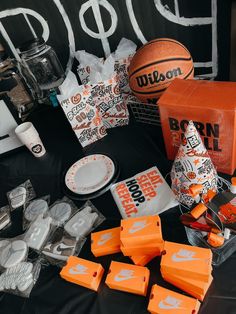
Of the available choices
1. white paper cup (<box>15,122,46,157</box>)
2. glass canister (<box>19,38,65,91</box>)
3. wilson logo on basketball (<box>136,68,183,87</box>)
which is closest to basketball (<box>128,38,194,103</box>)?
wilson logo on basketball (<box>136,68,183,87</box>)

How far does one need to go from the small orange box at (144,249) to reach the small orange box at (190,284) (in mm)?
47

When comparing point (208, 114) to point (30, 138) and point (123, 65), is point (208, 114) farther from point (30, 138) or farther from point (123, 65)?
point (30, 138)

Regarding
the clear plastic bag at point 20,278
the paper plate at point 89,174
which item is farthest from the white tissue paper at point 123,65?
the clear plastic bag at point 20,278

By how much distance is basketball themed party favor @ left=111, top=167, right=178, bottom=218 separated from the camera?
0.66 m

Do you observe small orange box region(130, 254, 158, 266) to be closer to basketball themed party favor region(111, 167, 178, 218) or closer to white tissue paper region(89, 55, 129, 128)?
basketball themed party favor region(111, 167, 178, 218)

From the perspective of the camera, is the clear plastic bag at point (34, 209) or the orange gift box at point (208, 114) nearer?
the orange gift box at point (208, 114)

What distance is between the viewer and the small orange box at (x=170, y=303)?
468 mm

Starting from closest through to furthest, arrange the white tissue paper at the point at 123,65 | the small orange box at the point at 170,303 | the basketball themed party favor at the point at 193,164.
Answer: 1. the small orange box at the point at 170,303
2. the basketball themed party favor at the point at 193,164
3. the white tissue paper at the point at 123,65

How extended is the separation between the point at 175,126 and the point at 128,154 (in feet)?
0.70

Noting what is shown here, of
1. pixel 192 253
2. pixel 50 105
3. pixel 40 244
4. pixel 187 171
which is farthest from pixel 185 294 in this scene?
pixel 50 105

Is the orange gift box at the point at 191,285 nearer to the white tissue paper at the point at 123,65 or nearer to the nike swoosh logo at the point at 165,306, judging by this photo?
the nike swoosh logo at the point at 165,306

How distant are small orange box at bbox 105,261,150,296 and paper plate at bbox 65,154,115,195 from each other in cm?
25

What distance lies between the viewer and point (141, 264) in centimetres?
57

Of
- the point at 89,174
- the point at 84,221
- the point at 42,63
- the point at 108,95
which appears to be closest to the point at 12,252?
the point at 84,221
